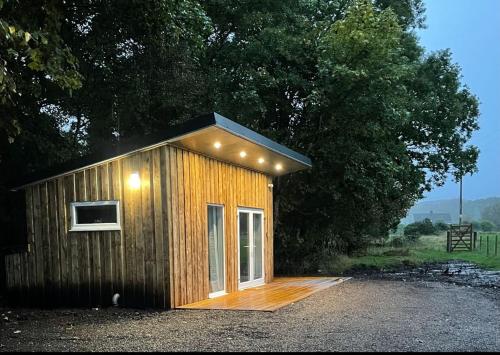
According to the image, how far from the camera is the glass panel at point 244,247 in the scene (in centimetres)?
971

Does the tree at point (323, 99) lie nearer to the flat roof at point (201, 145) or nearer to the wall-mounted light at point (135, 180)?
the flat roof at point (201, 145)

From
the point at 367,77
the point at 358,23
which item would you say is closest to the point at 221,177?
the point at 367,77

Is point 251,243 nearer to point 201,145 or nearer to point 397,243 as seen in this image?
point 201,145

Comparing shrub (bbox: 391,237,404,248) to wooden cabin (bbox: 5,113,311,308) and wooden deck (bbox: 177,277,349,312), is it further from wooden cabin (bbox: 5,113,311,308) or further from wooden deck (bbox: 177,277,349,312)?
wooden cabin (bbox: 5,113,311,308)

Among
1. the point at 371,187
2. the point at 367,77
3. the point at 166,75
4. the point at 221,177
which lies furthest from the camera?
the point at 371,187

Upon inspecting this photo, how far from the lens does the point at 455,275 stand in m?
13.7

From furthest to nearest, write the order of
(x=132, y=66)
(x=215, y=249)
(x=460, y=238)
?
(x=460, y=238)
(x=132, y=66)
(x=215, y=249)

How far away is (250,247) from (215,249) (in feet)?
5.28

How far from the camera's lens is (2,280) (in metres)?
10.5

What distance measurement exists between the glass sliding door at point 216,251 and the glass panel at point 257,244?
1.65m

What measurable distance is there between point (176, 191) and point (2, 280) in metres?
5.59

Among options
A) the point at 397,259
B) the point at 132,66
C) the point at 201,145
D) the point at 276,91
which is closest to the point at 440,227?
the point at 397,259

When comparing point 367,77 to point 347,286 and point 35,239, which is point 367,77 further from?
point 35,239

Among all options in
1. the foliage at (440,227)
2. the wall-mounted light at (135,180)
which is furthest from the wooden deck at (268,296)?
the foliage at (440,227)
